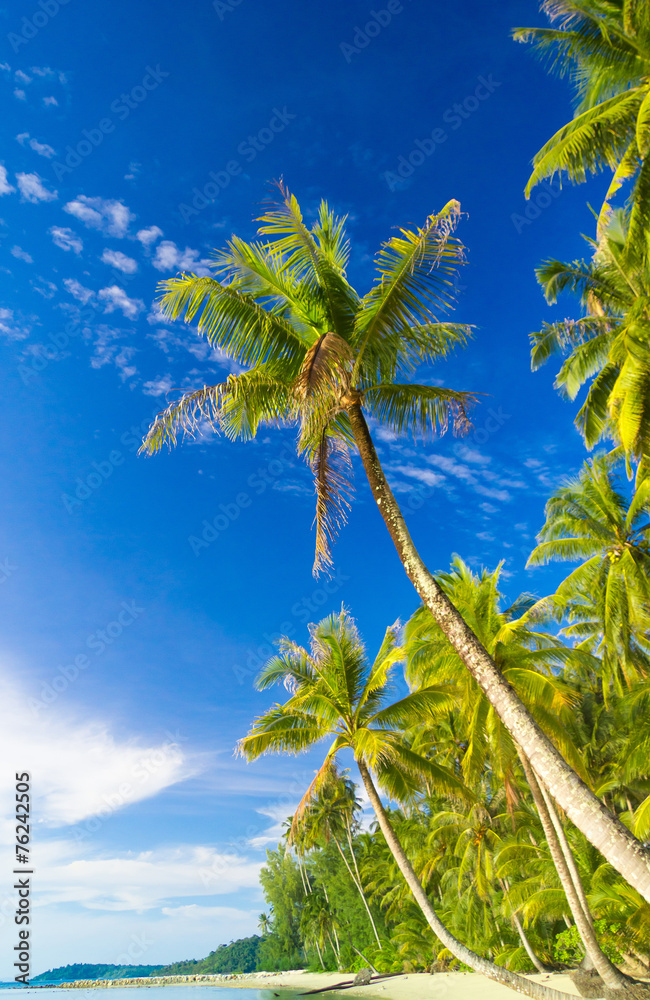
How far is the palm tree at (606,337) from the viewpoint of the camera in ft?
40.7

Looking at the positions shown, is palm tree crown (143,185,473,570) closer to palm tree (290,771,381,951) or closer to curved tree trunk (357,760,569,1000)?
curved tree trunk (357,760,569,1000)

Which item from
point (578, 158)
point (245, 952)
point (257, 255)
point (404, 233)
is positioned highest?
point (578, 158)

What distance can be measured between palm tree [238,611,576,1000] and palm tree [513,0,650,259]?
412 inches

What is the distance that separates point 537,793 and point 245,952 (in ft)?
354

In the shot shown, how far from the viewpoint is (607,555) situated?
58.8 ft

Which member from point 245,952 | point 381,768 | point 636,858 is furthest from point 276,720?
point 245,952

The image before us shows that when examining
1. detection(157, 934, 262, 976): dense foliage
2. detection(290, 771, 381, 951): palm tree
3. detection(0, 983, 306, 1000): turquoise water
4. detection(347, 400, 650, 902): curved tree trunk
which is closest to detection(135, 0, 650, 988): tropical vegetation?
detection(347, 400, 650, 902): curved tree trunk

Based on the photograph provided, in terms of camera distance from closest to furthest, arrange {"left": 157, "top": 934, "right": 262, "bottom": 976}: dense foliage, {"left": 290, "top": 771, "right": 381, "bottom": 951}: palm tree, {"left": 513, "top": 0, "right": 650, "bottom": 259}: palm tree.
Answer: {"left": 513, "top": 0, "right": 650, "bottom": 259}: palm tree
{"left": 290, "top": 771, "right": 381, "bottom": 951}: palm tree
{"left": 157, "top": 934, "right": 262, "bottom": 976}: dense foliage

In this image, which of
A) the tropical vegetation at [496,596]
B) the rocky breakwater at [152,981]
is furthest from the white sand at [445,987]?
the rocky breakwater at [152,981]

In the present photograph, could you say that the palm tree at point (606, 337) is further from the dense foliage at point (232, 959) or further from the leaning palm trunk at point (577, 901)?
the dense foliage at point (232, 959)

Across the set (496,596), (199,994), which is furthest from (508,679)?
(199,994)

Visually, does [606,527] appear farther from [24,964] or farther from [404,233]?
[24,964]

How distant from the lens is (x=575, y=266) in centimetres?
1502

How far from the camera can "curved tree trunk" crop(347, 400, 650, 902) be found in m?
4.54
